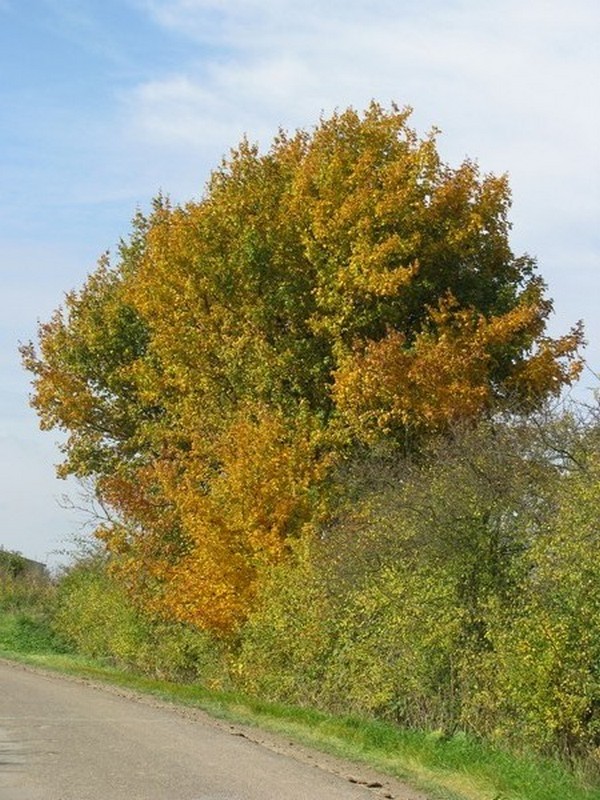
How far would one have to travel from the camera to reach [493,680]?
18203 millimetres

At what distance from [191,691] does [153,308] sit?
13085 mm

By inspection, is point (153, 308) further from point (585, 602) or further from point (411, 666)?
point (585, 602)

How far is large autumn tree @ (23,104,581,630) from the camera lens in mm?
28000

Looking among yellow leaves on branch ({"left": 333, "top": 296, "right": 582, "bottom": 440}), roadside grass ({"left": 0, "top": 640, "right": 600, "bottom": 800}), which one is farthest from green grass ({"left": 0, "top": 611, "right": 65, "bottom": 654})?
roadside grass ({"left": 0, "top": 640, "right": 600, "bottom": 800})

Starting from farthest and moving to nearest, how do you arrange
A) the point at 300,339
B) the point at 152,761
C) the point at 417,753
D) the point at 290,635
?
the point at 300,339 < the point at 290,635 < the point at 417,753 < the point at 152,761

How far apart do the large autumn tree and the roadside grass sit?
4997 mm

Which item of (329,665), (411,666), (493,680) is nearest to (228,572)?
(329,665)

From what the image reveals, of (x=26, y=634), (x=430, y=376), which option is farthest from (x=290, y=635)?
(x=26, y=634)

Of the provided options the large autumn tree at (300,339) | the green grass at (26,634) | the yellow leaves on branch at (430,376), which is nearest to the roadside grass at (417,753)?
the large autumn tree at (300,339)

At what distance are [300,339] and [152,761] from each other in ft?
63.8

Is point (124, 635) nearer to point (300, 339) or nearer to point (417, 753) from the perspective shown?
point (300, 339)

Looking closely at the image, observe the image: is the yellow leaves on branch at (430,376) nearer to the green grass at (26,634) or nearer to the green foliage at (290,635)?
the green foliage at (290,635)

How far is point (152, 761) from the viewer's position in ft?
45.7

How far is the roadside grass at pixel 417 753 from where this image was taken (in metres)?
14.2
